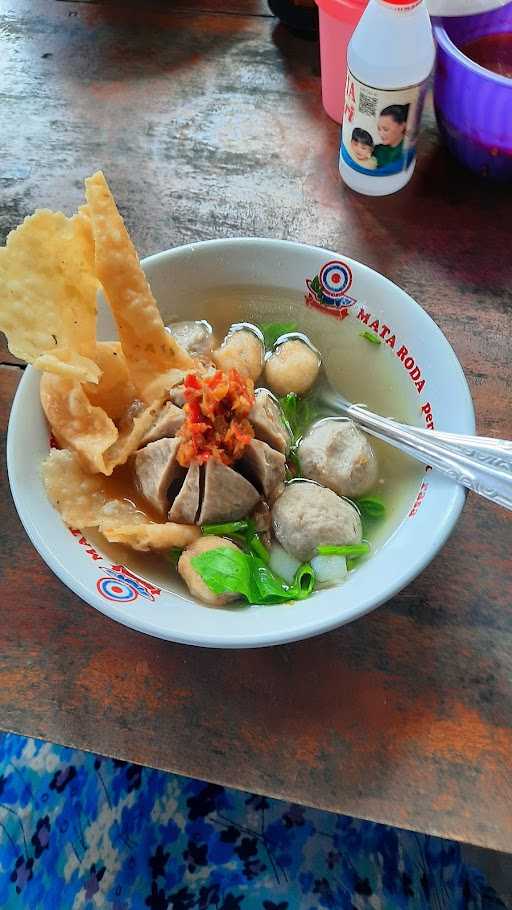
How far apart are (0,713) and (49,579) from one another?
176 mm

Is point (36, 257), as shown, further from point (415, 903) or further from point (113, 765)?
point (415, 903)

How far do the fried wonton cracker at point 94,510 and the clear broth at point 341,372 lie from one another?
32 millimetres

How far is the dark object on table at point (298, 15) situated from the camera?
1.51 metres

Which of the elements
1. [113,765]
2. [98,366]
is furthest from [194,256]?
[113,765]

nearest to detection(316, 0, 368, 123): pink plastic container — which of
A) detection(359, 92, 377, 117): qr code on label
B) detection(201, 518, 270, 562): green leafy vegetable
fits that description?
detection(359, 92, 377, 117): qr code on label

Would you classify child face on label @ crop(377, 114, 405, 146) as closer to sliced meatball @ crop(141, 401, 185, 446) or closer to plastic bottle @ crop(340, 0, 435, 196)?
plastic bottle @ crop(340, 0, 435, 196)

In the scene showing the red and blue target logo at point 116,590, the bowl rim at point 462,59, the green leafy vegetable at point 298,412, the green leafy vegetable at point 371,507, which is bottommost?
the green leafy vegetable at point 371,507

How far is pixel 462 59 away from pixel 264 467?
766mm

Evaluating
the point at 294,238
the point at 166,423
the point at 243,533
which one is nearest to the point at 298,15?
the point at 294,238

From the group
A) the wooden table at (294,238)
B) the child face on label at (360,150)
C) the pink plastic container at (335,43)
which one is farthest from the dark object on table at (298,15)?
the child face on label at (360,150)

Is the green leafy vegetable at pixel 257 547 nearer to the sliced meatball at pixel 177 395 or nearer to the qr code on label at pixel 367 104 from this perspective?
the sliced meatball at pixel 177 395

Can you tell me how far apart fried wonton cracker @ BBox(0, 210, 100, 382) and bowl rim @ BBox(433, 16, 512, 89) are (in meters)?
0.71

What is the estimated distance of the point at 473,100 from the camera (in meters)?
1.21

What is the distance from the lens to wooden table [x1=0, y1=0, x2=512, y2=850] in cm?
86
